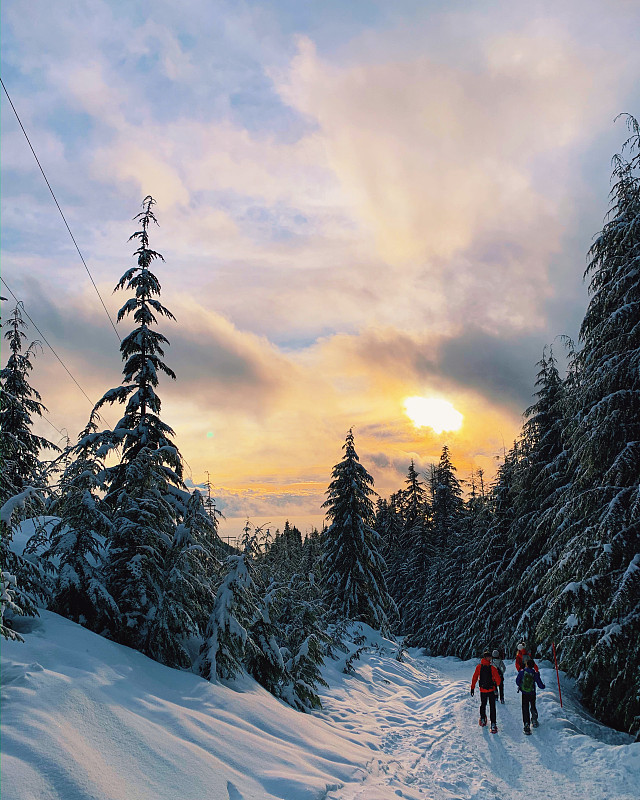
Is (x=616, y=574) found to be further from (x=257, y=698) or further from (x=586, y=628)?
(x=257, y=698)

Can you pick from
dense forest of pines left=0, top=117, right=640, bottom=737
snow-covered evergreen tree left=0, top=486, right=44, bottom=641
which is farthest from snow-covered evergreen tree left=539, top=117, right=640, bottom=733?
snow-covered evergreen tree left=0, top=486, right=44, bottom=641

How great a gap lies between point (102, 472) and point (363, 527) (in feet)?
57.5

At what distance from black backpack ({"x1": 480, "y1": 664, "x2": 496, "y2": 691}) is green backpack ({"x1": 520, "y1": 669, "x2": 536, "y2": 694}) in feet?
2.11

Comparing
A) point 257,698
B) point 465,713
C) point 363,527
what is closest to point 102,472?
point 257,698

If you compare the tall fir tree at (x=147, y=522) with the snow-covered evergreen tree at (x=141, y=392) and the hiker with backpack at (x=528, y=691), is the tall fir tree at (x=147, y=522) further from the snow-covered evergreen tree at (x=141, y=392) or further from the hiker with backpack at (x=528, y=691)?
the hiker with backpack at (x=528, y=691)

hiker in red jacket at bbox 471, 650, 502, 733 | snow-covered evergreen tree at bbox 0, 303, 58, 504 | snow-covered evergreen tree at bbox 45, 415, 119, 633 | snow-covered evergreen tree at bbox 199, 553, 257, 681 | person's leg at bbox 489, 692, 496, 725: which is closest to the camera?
snow-covered evergreen tree at bbox 45, 415, 119, 633

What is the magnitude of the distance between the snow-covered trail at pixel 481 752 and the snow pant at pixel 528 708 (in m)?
0.26

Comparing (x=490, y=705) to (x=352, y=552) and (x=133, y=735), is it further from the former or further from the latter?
(x=352, y=552)

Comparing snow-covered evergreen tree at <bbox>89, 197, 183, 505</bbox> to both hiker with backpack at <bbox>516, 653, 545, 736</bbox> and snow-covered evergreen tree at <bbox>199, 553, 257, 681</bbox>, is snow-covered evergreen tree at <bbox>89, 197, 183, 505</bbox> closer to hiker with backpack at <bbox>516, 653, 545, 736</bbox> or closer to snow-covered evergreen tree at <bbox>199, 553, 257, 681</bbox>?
snow-covered evergreen tree at <bbox>199, 553, 257, 681</bbox>

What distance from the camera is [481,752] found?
951 cm

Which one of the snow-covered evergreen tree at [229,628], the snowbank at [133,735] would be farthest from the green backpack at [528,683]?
the snow-covered evergreen tree at [229,628]

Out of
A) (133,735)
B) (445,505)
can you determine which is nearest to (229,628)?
(133,735)

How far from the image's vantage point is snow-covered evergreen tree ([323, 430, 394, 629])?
25094 millimetres

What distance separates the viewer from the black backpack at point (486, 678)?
1073 centimetres
